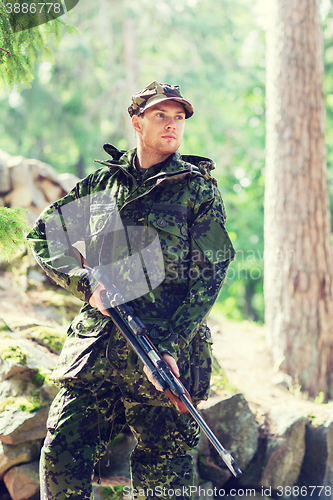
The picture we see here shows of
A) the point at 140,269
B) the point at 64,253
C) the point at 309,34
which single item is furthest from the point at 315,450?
the point at 309,34

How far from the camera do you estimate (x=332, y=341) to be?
570 cm

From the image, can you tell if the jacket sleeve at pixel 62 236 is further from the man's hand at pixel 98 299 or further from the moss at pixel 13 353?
the moss at pixel 13 353

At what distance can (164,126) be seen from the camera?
256cm

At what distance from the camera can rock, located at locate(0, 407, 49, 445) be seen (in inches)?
127

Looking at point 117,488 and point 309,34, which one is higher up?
point 309,34

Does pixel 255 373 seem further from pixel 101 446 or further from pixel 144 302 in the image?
pixel 144 302

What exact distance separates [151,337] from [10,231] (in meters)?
1.03

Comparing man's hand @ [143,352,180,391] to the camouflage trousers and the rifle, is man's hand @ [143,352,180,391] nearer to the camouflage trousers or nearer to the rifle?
the rifle

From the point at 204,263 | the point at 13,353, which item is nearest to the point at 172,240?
the point at 204,263

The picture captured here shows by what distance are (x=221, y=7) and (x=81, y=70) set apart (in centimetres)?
562

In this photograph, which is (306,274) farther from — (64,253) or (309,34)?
(64,253)

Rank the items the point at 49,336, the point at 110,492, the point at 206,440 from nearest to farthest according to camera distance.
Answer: the point at 110,492 → the point at 206,440 → the point at 49,336

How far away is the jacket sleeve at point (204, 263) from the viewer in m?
2.38

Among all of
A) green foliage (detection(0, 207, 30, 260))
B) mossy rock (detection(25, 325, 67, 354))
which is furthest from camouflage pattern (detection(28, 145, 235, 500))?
mossy rock (detection(25, 325, 67, 354))
